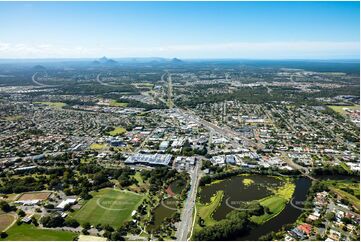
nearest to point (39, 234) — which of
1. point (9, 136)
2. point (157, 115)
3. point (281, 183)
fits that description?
point (281, 183)

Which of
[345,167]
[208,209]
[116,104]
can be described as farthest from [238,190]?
[116,104]

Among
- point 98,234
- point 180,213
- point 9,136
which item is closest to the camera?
point 98,234

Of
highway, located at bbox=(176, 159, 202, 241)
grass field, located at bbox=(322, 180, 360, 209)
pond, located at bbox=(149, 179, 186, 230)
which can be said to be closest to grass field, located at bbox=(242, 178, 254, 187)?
highway, located at bbox=(176, 159, 202, 241)

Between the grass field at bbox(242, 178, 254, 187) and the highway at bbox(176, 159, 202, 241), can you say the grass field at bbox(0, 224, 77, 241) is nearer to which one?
the highway at bbox(176, 159, 202, 241)

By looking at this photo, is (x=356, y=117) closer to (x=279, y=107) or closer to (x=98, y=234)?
(x=279, y=107)

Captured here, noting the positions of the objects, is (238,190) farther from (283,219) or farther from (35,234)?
(35,234)

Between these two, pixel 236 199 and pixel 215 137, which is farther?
pixel 215 137

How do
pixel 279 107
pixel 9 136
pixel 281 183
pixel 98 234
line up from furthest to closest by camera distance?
pixel 279 107 → pixel 9 136 → pixel 281 183 → pixel 98 234
